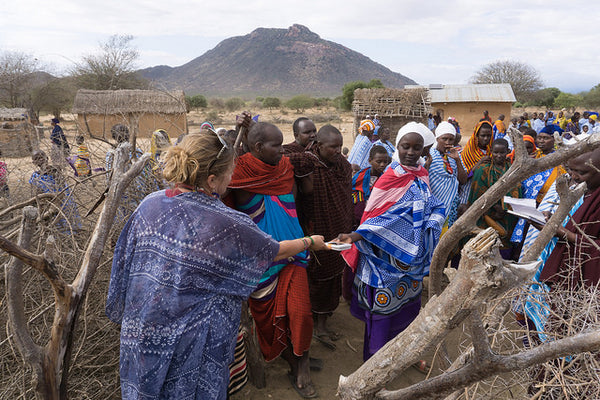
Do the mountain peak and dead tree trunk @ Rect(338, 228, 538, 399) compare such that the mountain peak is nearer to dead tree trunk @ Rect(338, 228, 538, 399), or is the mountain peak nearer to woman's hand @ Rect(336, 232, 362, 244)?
woman's hand @ Rect(336, 232, 362, 244)

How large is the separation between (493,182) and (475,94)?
20.4m

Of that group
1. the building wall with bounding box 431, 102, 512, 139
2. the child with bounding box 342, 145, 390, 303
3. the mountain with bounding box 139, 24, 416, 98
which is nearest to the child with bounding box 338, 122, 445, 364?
the child with bounding box 342, 145, 390, 303

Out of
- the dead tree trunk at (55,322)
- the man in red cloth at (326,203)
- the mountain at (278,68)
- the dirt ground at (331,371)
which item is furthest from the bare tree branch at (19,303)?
the mountain at (278,68)

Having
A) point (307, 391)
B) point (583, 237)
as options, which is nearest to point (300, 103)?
point (307, 391)

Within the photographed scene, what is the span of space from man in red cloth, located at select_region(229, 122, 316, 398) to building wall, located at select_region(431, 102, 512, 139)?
20.8m

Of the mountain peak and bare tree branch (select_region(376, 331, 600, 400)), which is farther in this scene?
the mountain peak

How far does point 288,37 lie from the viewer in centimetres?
14162

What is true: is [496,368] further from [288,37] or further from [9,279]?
[288,37]

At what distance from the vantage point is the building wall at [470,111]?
21.7 meters

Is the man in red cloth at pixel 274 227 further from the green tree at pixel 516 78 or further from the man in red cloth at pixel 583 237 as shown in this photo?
the green tree at pixel 516 78

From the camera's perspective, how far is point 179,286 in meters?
1.66

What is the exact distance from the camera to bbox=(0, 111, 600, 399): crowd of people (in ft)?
5.53

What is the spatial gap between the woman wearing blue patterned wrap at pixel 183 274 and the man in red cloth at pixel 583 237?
1.87 m

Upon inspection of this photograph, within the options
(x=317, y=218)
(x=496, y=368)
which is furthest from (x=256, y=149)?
(x=496, y=368)
